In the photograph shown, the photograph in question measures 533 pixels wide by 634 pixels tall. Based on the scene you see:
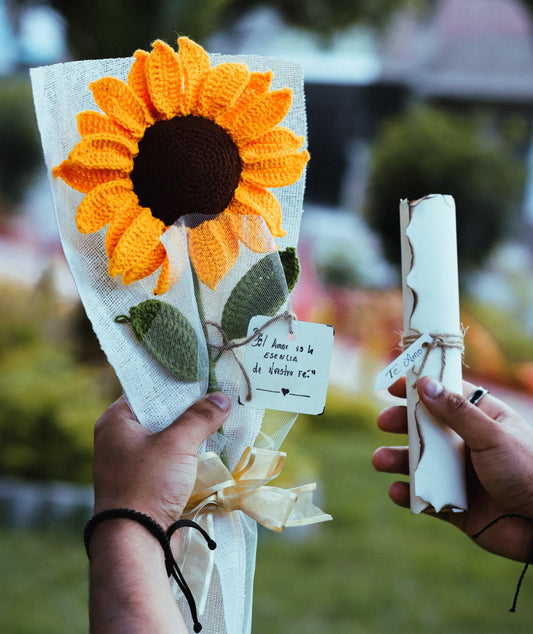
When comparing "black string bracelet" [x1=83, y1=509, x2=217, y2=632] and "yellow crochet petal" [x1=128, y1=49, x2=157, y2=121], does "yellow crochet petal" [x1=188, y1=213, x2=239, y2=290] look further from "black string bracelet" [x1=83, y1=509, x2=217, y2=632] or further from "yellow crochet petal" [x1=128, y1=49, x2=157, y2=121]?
"black string bracelet" [x1=83, y1=509, x2=217, y2=632]

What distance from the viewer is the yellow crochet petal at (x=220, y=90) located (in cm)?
71

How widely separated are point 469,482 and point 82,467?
6.25 ft

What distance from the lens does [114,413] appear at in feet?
2.48

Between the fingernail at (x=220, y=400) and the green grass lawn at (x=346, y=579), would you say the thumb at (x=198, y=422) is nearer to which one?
the fingernail at (x=220, y=400)

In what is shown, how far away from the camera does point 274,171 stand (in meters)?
0.76

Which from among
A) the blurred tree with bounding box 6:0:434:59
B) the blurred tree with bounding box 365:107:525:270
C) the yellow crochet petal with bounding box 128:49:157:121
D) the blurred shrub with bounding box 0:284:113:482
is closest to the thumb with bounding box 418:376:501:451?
the yellow crochet petal with bounding box 128:49:157:121

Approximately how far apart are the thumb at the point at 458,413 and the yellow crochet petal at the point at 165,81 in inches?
16.8

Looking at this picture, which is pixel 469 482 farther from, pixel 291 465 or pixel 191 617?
pixel 291 465

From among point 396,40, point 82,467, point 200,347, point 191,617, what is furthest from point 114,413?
point 396,40

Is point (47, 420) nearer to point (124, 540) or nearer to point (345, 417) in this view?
point (345, 417)

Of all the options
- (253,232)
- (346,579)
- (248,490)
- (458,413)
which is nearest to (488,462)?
(458,413)

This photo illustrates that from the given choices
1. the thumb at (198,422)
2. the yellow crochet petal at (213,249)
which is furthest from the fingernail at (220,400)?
the yellow crochet petal at (213,249)

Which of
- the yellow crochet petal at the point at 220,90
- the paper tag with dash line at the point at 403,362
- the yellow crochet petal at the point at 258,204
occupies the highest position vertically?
the yellow crochet petal at the point at 220,90

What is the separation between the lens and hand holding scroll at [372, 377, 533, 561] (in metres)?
0.79
